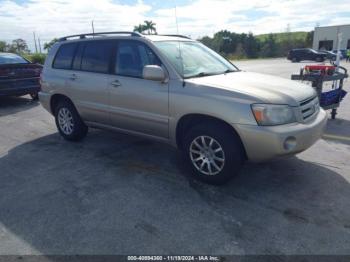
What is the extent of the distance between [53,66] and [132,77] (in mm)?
2136

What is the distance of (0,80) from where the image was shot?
28.5 ft

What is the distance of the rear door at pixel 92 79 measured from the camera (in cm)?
483

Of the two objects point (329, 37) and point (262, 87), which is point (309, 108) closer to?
point (262, 87)

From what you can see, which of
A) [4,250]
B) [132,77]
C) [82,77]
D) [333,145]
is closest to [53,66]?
[82,77]

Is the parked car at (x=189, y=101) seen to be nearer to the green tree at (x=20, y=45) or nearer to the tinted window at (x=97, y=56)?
the tinted window at (x=97, y=56)

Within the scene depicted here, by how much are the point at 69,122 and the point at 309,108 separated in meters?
4.01

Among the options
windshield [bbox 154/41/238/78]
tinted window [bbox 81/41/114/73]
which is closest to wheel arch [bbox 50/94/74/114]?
tinted window [bbox 81/41/114/73]

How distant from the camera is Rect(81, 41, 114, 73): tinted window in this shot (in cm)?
482

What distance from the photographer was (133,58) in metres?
4.50

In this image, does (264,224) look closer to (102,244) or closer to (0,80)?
(102,244)

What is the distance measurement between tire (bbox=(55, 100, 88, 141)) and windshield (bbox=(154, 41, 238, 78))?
2158 millimetres

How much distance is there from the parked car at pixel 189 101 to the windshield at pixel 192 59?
16mm

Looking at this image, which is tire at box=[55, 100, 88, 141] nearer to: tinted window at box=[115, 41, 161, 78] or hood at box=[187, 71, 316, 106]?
tinted window at box=[115, 41, 161, 78]

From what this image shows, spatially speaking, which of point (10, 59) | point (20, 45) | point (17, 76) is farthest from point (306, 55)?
point (20, 45)
